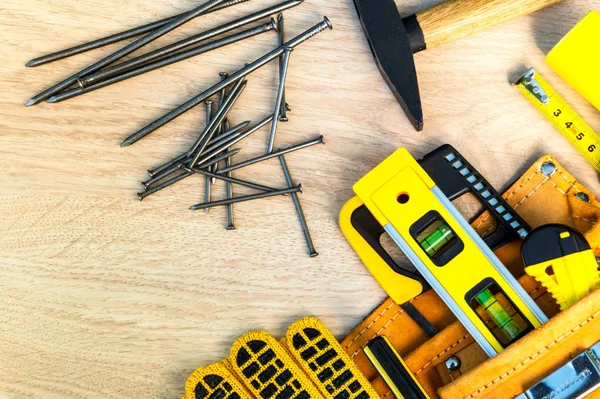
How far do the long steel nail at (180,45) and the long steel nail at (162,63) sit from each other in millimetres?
12

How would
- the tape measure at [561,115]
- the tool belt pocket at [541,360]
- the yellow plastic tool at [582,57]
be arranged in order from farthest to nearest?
the tape measure at [561,115], the yellow plastic tool at [582,57], the tool belt pocket at [541,360]

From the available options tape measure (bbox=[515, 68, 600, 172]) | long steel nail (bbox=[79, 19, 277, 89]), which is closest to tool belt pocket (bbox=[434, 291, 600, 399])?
tape measure (bbox=[515, 68, 600, 172])

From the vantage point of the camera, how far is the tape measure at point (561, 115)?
4.67 ft

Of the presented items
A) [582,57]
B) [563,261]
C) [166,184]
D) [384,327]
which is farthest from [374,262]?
[582,57]

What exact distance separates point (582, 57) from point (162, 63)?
3.23ft

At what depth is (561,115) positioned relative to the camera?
1.44 metres

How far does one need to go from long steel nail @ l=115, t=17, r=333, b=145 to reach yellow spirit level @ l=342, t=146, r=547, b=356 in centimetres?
36

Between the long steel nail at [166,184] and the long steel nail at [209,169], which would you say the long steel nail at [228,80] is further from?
the long steel nail at [166,184]

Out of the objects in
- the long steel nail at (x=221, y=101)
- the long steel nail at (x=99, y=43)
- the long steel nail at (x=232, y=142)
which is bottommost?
the long steel nail at (x=232, y=142)

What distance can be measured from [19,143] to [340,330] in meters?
0.89

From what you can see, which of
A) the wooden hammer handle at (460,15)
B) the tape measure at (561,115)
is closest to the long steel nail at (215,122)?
the wooden hammer handle at (460,15)

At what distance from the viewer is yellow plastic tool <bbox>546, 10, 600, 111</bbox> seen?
1317 mm

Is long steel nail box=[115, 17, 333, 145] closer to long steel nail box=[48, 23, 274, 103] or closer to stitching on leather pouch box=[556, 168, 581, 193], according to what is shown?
long steel nail box=[48, 23, 274, 103]

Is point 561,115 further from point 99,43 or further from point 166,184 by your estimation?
point 99,43
